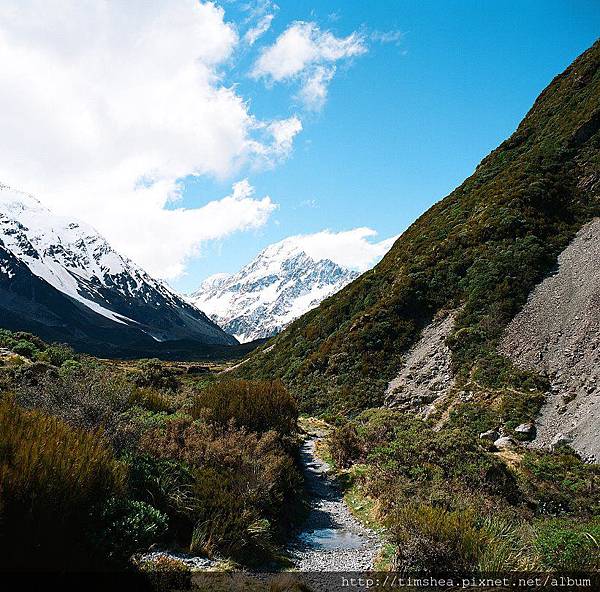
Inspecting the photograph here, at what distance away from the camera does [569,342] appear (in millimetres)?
21375

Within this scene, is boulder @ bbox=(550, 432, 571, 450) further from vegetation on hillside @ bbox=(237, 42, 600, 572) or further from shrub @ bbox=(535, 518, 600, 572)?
shrub @ bbox=(535, 518, 600, 572)

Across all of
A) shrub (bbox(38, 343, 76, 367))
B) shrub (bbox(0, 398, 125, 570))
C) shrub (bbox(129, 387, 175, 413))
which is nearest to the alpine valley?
shrub (bbox(0, 398, 125, 570))

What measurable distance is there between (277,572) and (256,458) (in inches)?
153

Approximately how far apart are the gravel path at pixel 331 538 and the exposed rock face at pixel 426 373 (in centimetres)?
1109

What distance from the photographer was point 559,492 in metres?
12.2

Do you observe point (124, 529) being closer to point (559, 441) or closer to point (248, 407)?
point (248, 407)

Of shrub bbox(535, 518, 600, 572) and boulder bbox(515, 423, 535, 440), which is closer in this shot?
shrub bbox(535, 518, 600, 572)

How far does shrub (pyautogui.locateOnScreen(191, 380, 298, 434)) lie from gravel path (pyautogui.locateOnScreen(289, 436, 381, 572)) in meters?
3.02

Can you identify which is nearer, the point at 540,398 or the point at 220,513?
the point at 220,513

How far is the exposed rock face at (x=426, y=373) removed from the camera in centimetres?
2383

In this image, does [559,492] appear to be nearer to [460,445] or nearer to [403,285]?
[460,445]

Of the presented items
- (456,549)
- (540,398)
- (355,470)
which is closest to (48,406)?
(456,549)

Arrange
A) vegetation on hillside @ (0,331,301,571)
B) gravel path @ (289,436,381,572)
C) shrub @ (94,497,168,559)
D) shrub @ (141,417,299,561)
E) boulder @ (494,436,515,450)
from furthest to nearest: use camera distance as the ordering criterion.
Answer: boulder @ (494,436,515,450), gravel path @ (289,436,381,572), shrub @ (141,417,299,561), shrub @ (94,497,168,559), vegetation on hillside @ (0,331,301,571)

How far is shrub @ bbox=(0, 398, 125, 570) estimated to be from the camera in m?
4.89
